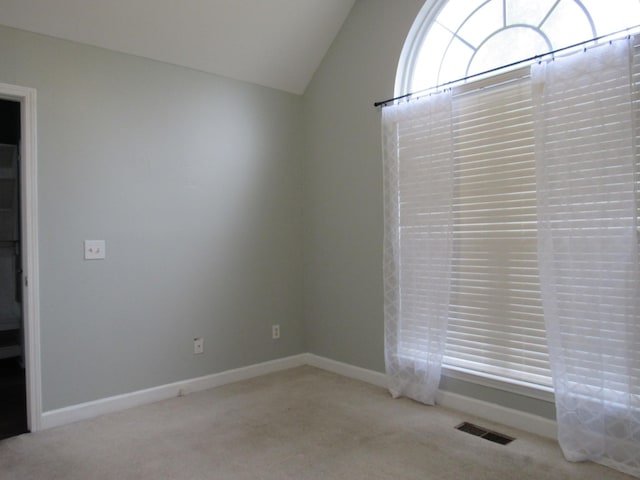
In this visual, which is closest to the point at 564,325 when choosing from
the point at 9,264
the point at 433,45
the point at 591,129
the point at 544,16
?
the point at 591,129

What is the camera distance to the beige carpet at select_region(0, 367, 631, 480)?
219cm

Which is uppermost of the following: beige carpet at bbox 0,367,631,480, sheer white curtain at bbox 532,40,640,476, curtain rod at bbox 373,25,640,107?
curtain rod at bbox 373,25,640,107

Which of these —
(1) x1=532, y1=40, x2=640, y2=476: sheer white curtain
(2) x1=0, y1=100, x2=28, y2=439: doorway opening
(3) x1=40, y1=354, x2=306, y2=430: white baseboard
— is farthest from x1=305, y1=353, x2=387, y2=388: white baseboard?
(2) x1=0, y1=100, x2=28, y2=439: doorway opening

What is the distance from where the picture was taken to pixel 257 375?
372cm

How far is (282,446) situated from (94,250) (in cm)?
167

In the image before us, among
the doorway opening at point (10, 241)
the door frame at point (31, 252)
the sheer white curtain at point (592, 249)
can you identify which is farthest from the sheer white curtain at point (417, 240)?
the doorway opening at point (10, 241)

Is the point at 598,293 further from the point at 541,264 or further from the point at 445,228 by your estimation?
the point at 445,228

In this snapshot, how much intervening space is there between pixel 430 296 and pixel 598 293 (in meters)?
0.98

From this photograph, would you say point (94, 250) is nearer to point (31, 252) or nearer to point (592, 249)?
point (31, 252)

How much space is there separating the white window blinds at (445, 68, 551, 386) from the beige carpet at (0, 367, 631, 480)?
419 millimetres

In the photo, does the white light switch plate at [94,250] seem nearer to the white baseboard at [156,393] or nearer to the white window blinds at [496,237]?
the white baseboard at [156,393]

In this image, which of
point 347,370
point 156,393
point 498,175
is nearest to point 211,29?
point 498,175

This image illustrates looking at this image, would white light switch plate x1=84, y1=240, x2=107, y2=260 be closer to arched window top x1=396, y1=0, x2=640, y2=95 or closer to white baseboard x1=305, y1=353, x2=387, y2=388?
white baseboard x1=305, y1=353, x2=387, y2=388

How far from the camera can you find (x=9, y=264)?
182 inches
